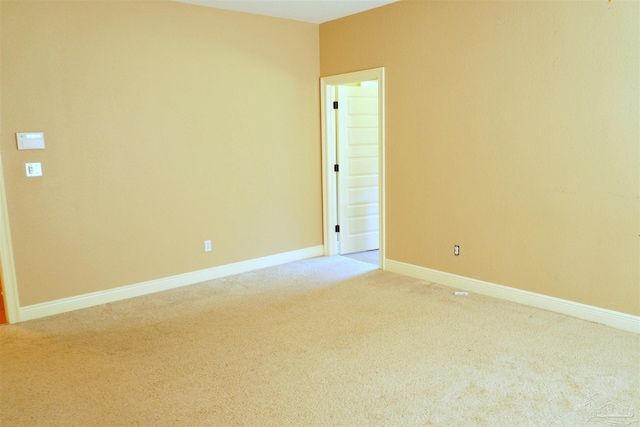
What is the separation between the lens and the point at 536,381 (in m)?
2.83

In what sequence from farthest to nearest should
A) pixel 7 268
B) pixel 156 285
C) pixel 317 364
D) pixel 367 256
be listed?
pixel 367 256
pixel 156 285
pixel 7 268
pixel 317 364

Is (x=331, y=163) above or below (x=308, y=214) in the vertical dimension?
above

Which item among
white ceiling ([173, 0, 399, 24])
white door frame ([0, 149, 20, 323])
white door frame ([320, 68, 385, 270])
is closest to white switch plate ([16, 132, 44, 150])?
white door frame ([0, 149, 20, 323])

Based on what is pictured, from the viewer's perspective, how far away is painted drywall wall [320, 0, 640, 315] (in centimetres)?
342

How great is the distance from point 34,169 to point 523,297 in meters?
4.09

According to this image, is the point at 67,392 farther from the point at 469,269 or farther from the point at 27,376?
the point at 469,269

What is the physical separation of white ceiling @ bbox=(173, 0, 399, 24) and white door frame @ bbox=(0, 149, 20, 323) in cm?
236

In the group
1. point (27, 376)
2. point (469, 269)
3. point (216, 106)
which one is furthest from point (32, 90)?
point (469, 269)

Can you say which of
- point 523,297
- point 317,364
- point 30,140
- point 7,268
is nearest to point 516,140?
point 523,297

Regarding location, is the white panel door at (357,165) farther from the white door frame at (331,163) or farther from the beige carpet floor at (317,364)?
the beige carpet floor at (317,364)

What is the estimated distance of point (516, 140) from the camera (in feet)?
12.9

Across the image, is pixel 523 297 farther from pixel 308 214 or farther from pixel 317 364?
pixel 308 214

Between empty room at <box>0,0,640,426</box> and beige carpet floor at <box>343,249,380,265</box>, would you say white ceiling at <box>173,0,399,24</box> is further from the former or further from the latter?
beige carpet floor at <box>343,249,380,265</box>

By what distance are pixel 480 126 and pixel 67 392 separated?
3.61 metres
